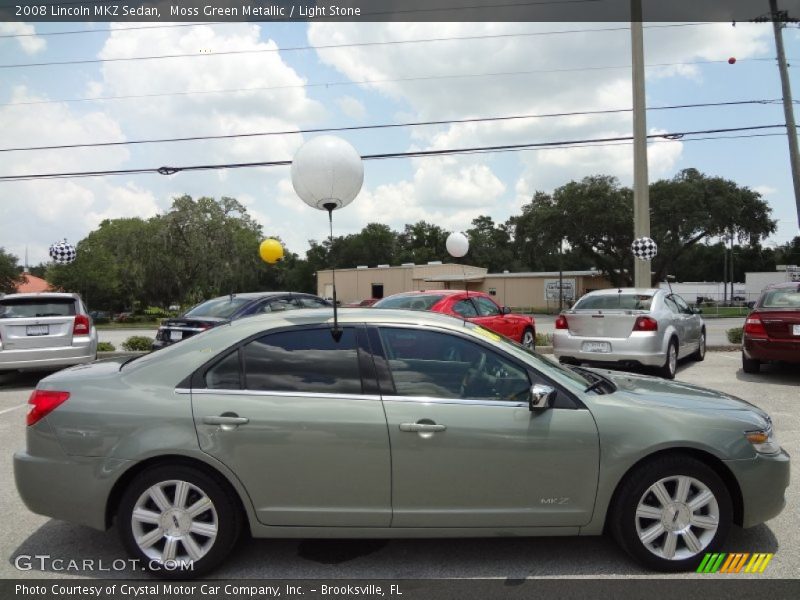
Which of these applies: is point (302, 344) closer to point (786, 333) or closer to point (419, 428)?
point (419, 428)

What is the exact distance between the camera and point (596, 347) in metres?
8.88

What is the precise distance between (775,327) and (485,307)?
4.54m

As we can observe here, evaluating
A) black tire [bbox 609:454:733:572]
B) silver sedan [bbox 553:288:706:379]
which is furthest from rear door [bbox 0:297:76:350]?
black tire [bbox 609:454:733:572]

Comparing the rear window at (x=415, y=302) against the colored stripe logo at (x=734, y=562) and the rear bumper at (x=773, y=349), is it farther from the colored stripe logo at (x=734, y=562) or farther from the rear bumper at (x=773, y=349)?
the colored stripe logo at (x=734, y=562)

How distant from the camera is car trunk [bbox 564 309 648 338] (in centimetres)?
877

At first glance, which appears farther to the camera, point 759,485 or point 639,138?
point 639,138

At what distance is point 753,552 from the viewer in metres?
3.41

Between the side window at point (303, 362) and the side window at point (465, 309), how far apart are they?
6747mm

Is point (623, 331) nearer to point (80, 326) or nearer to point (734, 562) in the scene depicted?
point (734, 562)

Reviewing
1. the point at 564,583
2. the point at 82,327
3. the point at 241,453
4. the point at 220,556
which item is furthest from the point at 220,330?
the point at 82,327

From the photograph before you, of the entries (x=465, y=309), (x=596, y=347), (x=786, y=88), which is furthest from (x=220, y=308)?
(x=786, y=88)

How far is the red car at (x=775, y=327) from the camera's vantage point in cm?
875

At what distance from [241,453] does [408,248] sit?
97706mm

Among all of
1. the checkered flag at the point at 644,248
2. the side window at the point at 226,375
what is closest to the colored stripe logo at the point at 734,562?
the side window at the point at 226,375
